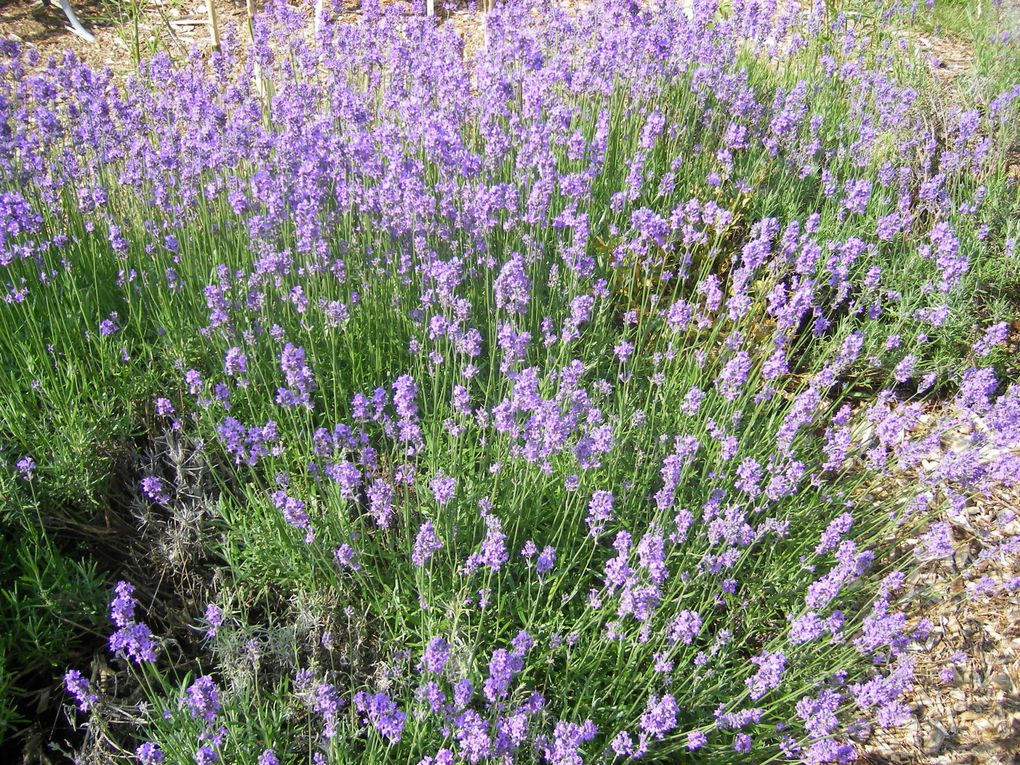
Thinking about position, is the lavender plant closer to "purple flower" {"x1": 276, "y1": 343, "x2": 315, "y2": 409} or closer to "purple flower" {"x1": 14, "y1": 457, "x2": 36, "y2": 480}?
"purple flower" {"x1": 276, "y1": 343, "x2": 315, "y2": 409}

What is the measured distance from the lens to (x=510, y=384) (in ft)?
9.96

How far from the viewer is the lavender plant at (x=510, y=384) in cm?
229

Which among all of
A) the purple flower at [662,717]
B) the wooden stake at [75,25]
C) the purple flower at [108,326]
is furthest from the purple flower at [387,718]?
the wooden stake at [75,25]

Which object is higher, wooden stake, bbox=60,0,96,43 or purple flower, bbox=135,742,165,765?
wooden stake, bbox=60,0,96,43

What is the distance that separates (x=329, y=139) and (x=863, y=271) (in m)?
2.95

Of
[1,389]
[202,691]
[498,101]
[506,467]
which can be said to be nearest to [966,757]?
[506,467]

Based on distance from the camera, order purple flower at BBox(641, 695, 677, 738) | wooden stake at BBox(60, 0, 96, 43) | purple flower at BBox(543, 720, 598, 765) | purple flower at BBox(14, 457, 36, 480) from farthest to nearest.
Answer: wooden stake at BBox(60, 0, 96, 43) < purple flower at BBox(14, 457, 36, 480) < purple flower at BBox(641, 695, 677, 738) < purple flower at BBox(543, 720, 598, 765)

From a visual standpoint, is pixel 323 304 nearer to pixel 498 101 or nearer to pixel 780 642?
pixel 498 101

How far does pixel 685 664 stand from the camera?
2.41 m

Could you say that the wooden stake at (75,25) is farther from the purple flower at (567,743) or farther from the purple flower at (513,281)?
the purple flower at (567,743)

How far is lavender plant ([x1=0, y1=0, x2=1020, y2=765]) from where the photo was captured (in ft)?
7.52

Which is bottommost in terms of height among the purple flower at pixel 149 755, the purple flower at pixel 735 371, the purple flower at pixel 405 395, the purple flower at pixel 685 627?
the purple flower at pixel 149 755

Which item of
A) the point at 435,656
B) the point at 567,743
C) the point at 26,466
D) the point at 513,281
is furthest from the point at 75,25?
the point at 567,743

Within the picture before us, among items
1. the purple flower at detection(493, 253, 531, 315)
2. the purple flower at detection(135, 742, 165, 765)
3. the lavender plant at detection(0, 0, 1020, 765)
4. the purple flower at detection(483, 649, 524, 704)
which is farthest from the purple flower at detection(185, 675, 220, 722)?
the purple flower at detection(493, 253, 531, 315)
